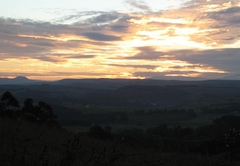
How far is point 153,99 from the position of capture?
323 feet

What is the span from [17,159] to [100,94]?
110m

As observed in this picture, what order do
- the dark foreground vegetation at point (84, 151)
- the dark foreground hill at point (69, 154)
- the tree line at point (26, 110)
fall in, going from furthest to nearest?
the tree line at point (26, 110), the dark foreground vegetation at point (84, 151), the dark foreground hill at point (69, 154)

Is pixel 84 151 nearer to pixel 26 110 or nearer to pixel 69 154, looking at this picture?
pixel 69 154

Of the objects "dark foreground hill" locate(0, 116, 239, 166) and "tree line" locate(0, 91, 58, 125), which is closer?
"dark foreground hill" locate(0, 116, 239, 166)

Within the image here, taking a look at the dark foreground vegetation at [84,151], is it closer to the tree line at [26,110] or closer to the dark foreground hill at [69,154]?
the dark foreground hill at [69,154]

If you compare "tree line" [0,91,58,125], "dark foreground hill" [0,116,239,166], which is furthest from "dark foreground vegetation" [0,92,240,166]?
"tree line" [0,91,58,125]

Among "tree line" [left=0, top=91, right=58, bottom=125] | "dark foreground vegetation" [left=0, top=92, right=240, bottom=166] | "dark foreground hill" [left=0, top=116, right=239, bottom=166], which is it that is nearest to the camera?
"dark foreground hill" [left=0, top=116, right=239, bottom=166]

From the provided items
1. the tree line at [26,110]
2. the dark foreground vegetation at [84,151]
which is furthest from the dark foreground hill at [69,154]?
the tree line at [26,110]

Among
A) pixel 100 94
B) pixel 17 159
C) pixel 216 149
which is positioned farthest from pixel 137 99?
pixel 17 159

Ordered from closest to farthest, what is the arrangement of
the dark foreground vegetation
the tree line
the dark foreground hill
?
the dark foreground hill, the dark foreground vegetation, the tree line

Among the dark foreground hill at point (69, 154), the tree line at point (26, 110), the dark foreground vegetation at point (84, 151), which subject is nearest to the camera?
the dark foreground hill at point (69, 154)

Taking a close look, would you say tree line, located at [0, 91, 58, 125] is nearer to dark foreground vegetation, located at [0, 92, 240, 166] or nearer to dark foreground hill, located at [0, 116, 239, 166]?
dark foreground vegetation, located at [0, 92, 240, 166]

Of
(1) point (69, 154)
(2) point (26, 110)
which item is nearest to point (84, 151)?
(1) point (69, 154)

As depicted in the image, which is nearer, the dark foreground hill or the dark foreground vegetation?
the dark foreground hill
